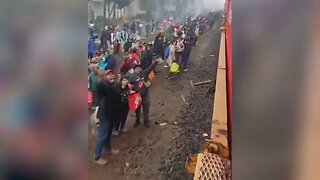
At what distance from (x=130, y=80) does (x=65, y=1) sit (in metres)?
0.32

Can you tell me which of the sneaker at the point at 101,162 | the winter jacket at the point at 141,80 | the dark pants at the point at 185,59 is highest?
the dark pants at the point at 185,59

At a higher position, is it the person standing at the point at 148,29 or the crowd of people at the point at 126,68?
the person standing at the point at 148,29

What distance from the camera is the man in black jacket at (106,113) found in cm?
139

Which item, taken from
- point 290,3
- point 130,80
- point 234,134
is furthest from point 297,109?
point 130,80

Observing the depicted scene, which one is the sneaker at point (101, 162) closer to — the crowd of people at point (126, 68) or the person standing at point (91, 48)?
the crowd of people at point (126, 68)

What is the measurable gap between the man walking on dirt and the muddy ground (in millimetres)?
17

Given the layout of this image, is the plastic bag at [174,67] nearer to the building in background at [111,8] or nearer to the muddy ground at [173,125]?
the muddy ground at [173,125]

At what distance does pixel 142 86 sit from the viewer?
1.44m

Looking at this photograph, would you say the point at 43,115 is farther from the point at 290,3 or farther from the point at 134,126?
the point at 290,3

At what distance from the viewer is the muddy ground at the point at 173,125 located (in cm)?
142

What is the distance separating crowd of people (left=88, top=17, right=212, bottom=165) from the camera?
4.57 feet

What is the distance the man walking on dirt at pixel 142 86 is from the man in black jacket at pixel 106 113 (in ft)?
0.22

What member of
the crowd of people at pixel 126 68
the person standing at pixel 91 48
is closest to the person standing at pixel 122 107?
the crowd of people at pixel 126 68

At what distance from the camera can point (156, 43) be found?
1447 millimetres
